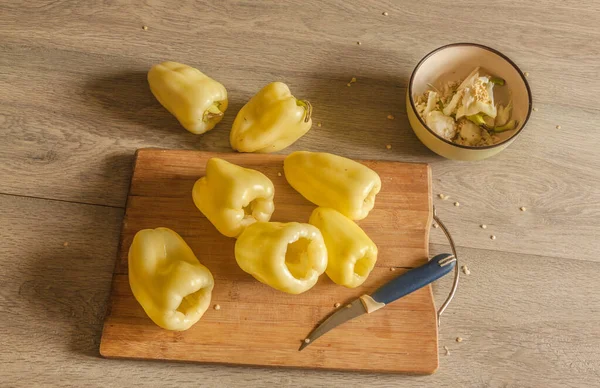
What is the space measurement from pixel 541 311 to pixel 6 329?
1.03 meters

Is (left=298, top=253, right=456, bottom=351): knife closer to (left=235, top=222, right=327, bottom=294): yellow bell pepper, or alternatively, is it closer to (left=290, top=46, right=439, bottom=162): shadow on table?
(left=235, top=222, right=327, bottom=294): yellow bell pepper

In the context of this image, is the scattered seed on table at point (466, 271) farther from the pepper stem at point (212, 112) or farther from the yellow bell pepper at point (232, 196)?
the pepper stem at point (212, 112)

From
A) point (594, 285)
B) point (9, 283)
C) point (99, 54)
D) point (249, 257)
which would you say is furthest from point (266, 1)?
point (594, 285)

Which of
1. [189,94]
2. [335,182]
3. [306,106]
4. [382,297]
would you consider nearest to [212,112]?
[189,94]

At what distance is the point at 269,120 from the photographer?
1193 mm

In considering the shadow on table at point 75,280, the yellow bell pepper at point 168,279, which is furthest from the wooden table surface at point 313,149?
the yellow bell pepper at point 168,279

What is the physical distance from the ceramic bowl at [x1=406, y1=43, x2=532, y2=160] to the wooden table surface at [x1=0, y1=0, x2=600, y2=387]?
0.07 metres

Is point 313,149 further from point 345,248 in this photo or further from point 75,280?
point 75,280

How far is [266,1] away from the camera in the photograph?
1436 millimetres

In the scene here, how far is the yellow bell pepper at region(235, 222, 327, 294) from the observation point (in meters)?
1.03

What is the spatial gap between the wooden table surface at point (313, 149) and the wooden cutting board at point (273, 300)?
0.14ft

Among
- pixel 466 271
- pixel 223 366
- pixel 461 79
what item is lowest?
pixel 223 366

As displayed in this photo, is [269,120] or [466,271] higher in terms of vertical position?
[269,120]

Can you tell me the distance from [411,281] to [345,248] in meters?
0.14
